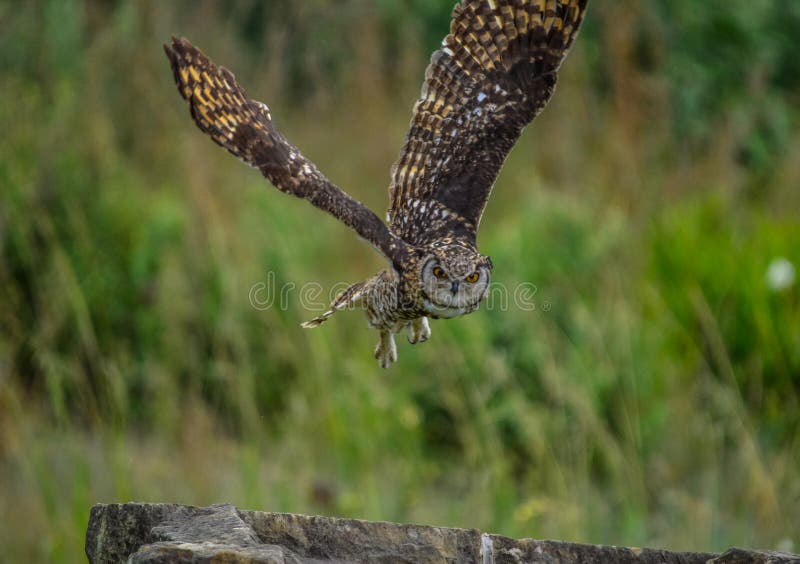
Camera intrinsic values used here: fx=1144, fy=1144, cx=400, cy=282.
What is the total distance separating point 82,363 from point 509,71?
11.7 ft

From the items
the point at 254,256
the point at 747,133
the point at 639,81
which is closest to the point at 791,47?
the point at 747,133

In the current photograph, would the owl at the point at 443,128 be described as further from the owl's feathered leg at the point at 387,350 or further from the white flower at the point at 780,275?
the white flower at the point at 780,275

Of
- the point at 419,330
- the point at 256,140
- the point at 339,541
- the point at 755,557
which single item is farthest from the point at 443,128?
the point at 755,557

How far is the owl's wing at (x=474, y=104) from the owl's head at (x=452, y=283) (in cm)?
49

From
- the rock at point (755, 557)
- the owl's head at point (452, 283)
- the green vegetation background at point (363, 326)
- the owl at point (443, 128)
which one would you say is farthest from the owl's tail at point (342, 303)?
the green vegetation background at point (363, 326)

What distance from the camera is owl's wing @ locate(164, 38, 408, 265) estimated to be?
3.42m

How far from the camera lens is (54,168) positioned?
729 centimetres

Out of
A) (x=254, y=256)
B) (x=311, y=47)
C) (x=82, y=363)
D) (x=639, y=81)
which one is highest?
(x=311, y=47)

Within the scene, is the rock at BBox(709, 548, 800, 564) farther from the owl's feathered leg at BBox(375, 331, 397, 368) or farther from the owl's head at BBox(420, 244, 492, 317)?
the owl's feathered leg at BBox(375, 331, 397, 368)

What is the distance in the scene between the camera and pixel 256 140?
11.7ft

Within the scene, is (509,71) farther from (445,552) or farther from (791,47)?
(791,47)

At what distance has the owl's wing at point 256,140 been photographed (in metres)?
3.42

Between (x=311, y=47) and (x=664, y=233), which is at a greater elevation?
(x=311, y=47)

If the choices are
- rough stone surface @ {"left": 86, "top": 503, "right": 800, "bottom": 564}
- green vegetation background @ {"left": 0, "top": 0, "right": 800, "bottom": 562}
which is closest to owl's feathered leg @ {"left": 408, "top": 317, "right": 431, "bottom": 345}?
rough stone surface @ {"left": 86, "top": 503, "right": 800, "bottom": 564}
